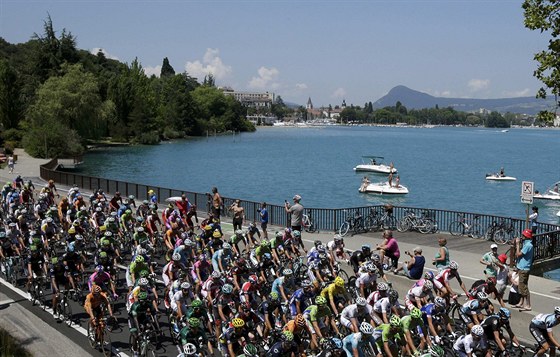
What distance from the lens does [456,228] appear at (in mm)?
26922

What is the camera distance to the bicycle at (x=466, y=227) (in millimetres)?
26025

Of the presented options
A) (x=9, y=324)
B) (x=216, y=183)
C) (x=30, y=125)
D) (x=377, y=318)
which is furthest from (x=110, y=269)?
(x=30, y=125)

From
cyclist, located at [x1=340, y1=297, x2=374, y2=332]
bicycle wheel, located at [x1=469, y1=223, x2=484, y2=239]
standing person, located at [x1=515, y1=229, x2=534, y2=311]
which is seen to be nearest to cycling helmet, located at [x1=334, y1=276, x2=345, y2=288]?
cyclist, located at [x1=340, y1=297, x2=374, y2=332]

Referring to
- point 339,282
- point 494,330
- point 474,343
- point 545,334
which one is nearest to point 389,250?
point 339,282

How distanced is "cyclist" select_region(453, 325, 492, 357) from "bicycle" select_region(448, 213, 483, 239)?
53.6ft

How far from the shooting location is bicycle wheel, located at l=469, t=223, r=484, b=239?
1014 inches

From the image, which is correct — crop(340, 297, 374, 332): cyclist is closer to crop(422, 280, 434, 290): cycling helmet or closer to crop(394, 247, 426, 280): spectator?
crop(422, 280, 434, 290): cycling helmet

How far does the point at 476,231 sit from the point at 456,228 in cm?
105

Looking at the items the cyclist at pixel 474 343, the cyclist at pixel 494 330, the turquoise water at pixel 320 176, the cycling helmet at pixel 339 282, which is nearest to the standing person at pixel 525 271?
the cyclist at pixel 494 330

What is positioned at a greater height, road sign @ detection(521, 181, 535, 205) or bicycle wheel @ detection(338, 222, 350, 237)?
road sign @ detection(521, 181, 535, 205)

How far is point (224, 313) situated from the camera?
12031mm

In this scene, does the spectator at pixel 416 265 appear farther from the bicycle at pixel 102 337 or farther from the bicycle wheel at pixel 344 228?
the bicycle wheel at pixel 344 228

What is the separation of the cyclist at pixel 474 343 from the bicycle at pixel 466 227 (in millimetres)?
16330

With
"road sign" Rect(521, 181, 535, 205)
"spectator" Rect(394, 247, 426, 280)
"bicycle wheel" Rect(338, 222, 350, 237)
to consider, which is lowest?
"bicycle wheel" Rect(338, 222, 350, 237)
